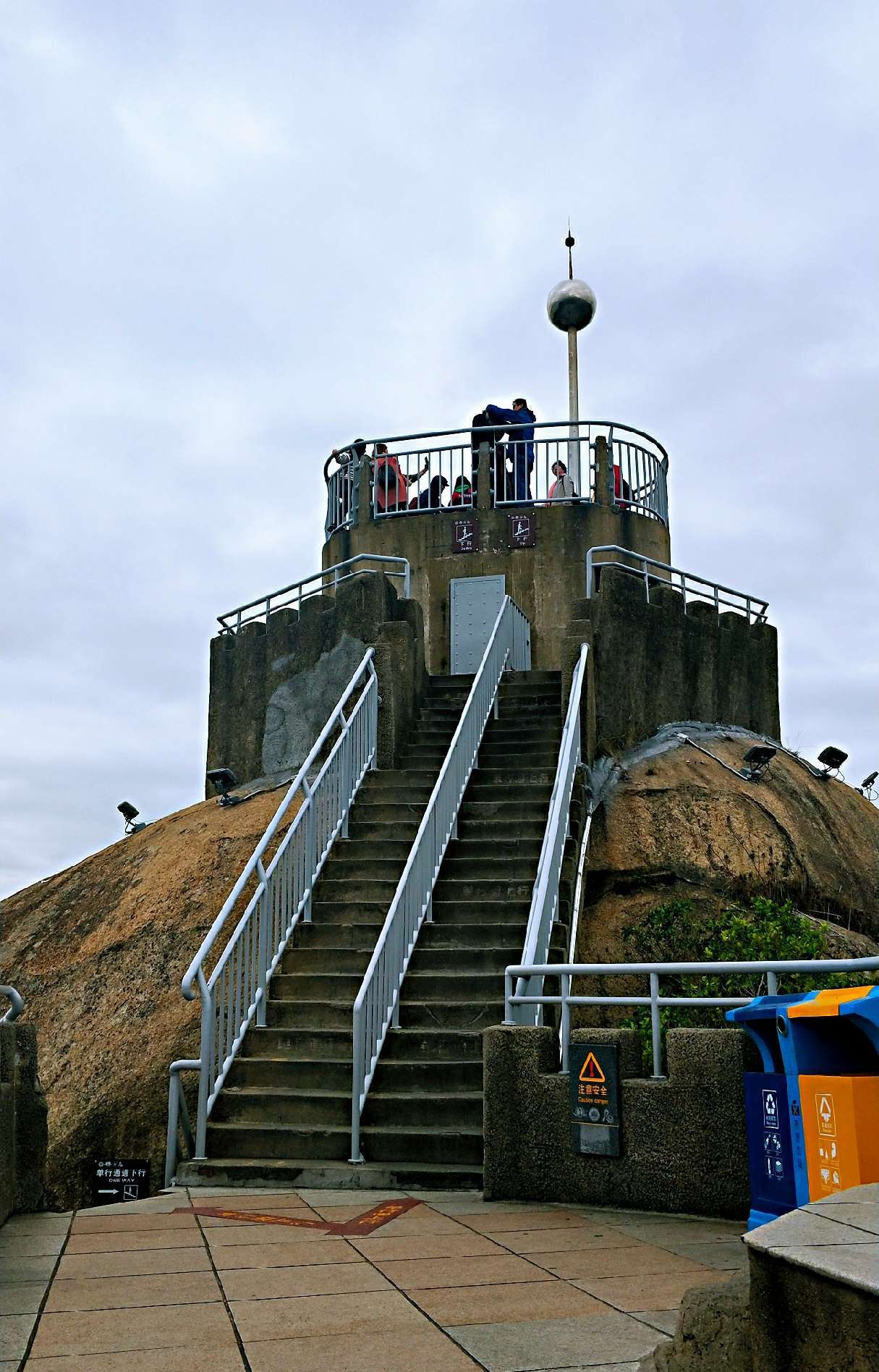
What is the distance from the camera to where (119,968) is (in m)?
13.4

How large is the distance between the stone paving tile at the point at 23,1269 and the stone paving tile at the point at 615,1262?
223 cm

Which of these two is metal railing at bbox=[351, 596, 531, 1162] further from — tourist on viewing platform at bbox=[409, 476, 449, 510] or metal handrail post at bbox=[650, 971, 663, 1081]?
tourist on viewing platform at bbox=[409, 476, 449, 510]

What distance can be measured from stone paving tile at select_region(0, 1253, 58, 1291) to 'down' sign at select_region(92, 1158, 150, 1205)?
4.21m

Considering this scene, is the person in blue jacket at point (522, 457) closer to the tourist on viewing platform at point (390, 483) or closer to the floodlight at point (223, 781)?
the tourist on viewing platform at point (390, 483)

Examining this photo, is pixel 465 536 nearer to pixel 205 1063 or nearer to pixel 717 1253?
pixel 205 1063

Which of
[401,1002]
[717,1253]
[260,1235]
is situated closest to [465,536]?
[401,1002]

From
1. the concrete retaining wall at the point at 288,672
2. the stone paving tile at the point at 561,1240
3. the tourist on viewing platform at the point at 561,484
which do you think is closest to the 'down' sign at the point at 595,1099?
the stone paving tile at the point at 561,1240

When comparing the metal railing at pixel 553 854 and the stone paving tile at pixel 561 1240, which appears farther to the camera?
the metal railing at pixel 553 854

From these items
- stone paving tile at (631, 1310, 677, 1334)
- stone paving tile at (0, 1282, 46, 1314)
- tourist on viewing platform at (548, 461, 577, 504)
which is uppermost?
tourist on viewing platform at (548, 461, 577, 504)

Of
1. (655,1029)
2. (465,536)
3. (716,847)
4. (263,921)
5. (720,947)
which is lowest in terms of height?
(655,1029)

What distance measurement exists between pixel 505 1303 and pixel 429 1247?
3.97 ft

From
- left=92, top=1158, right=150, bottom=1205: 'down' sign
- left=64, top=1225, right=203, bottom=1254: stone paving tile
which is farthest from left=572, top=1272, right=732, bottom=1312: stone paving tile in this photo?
left=92, top=1158, right=150, bottom=1205: 'down' sign

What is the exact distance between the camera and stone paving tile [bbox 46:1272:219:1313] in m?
5.10

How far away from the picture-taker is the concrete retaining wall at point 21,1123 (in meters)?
6.93
